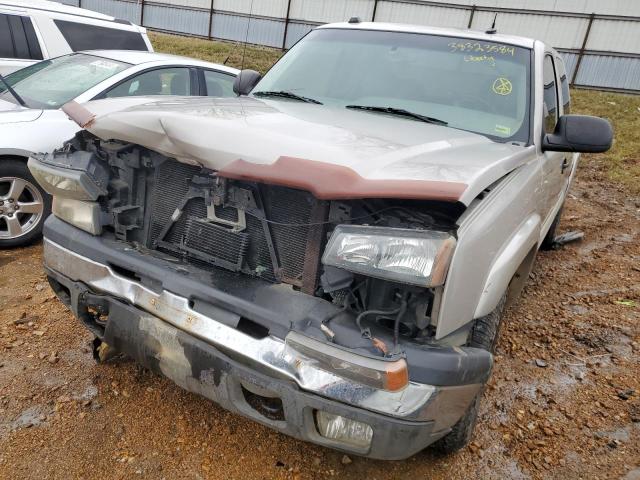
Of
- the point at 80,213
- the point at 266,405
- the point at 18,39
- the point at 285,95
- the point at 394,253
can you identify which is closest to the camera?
the point at 394,253

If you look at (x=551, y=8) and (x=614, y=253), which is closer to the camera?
(x=614, y=253)

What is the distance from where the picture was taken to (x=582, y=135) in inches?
104

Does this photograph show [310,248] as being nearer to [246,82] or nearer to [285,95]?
[285,95]

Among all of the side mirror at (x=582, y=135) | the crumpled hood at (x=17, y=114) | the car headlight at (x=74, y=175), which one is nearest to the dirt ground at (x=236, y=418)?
the car headlight at (x=74, y=175)

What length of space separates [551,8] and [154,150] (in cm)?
1895

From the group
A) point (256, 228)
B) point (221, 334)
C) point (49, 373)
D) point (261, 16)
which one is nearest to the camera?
point (221, 334)

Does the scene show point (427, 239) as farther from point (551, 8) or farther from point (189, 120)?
point (551, 8)

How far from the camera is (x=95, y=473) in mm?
2164

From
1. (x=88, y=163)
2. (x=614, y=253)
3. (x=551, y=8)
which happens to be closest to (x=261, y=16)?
(x=551, y=8)

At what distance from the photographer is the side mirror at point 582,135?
2607mm

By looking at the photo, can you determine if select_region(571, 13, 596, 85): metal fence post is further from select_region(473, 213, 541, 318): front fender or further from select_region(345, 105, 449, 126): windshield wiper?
select_region(473, 213, 541, 318): front fender

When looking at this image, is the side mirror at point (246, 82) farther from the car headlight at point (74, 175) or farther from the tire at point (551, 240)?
the tire at point (551, 240)

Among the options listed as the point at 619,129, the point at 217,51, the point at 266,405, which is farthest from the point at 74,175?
the point at 217,51

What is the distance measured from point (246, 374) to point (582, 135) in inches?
82.4
